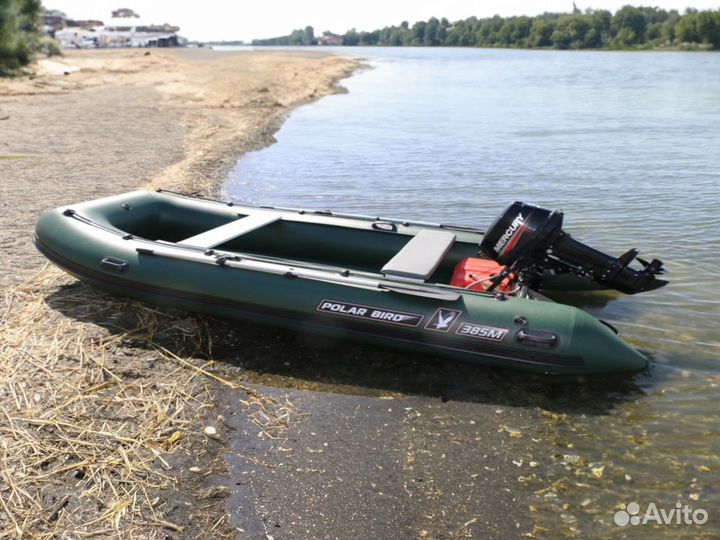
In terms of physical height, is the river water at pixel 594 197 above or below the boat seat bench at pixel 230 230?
below

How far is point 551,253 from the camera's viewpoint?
17.6ft

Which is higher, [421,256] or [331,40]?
[421,256]

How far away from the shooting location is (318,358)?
525cm

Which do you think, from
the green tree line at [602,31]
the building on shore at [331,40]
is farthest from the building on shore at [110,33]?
the building on shore at [331,40]

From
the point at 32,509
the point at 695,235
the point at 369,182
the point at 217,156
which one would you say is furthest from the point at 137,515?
the point at 217,156

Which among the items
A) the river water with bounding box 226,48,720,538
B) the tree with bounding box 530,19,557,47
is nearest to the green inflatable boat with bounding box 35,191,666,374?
the river water with bounding box 226,48,720,538

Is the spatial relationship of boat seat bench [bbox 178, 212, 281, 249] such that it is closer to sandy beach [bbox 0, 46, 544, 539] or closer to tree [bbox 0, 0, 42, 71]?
sandy beach [bbox 0, 46, 544, 539]

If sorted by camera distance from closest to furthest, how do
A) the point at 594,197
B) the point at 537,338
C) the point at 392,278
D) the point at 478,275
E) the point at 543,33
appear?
the point at 537,338 < the point at 392,278 < the point at 478,275 < the point at 594,197 < the point at 543,33

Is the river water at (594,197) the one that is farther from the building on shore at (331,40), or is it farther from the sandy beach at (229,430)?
the building on shore at (331,40)

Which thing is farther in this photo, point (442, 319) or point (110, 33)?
point (110, 33)

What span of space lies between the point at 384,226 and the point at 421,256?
3.18 ft

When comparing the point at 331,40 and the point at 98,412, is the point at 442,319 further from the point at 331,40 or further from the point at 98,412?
the point at 331,40

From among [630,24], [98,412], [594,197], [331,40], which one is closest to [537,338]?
[98,412]

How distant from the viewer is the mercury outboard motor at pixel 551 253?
17.2ft
